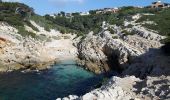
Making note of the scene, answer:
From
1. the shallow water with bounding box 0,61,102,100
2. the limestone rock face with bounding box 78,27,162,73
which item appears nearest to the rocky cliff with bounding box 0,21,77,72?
the shallow water with bounding box 0,61,102,100

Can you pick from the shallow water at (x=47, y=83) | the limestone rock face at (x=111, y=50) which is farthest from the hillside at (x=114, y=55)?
the shallow water at (x=47, y=83)

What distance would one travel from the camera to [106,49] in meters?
76.1

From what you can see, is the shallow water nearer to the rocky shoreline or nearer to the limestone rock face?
the limestone rock face

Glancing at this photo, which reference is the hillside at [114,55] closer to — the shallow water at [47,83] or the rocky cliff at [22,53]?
the rocky cliff at [22,53]

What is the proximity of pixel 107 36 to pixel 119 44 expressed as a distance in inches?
414

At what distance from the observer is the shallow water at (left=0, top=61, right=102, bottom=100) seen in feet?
166

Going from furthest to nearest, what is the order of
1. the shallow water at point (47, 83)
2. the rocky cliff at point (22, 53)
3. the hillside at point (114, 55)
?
the rocky cliff at point (22, 53), the shallow water at point (47, 83), the hillside at point (114, 55)

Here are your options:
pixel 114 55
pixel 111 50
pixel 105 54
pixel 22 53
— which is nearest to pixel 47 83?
pixel 114 55

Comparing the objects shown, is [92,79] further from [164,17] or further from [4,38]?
[164,17]

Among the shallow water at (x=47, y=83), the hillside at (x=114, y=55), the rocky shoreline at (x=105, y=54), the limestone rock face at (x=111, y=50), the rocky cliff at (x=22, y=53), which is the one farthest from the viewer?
the rocky cliff at (x=22, y=53)

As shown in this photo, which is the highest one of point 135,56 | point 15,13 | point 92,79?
point 15,13

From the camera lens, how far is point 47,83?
2371 inches

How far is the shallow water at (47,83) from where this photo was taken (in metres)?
50.6

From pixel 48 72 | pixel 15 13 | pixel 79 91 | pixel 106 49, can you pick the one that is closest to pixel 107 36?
pixel 106 49
